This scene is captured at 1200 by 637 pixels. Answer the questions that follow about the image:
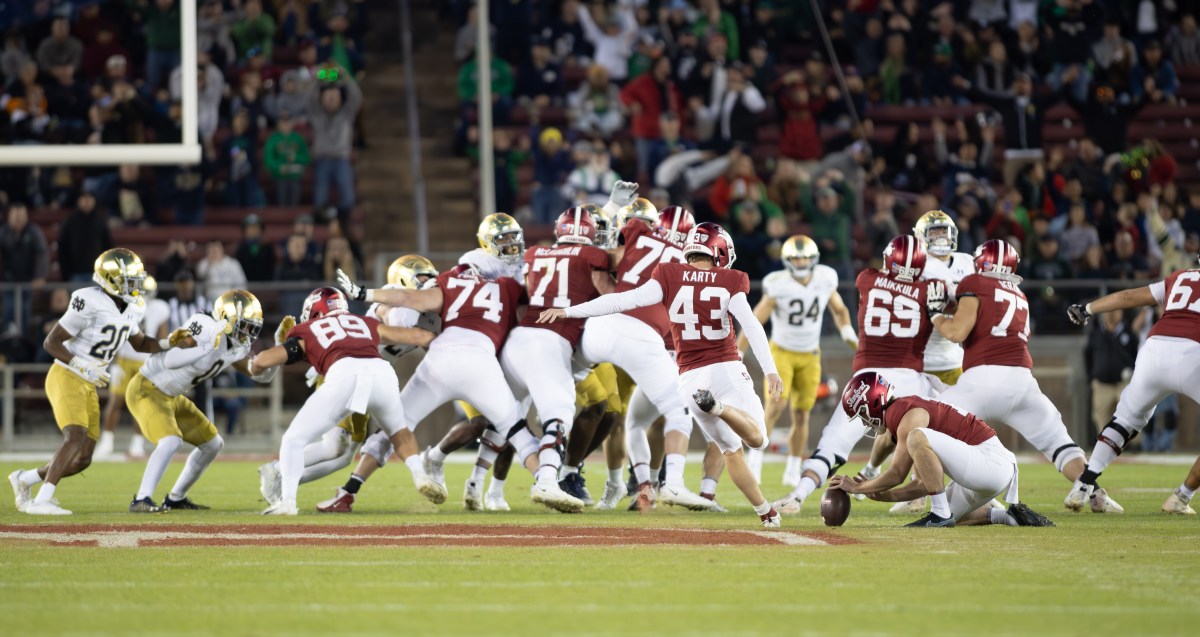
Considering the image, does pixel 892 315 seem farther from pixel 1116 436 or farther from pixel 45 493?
pixel 45 493

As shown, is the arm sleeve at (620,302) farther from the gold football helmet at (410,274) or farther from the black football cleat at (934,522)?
the black football cleat at (934,522)

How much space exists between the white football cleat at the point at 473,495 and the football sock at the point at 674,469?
1.23 meters

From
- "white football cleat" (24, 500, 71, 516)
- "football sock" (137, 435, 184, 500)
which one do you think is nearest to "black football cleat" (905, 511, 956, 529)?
"football sock" (137, 435, 184, 500)

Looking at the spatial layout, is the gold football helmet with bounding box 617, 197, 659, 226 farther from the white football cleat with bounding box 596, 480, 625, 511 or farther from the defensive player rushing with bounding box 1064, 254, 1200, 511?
the defensive player rushing with bounding box 1064, 254, 1200, 511

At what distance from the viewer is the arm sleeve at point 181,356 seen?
970 cm

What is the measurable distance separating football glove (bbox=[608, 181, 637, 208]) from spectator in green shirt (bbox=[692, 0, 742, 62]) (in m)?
9.44

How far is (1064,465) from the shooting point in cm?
951

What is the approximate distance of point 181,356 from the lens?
31.9ft

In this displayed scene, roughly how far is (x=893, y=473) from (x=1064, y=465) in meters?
1.92

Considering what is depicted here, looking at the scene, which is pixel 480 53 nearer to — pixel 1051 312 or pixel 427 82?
pixel 427 82

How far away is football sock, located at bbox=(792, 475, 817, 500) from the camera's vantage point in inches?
354

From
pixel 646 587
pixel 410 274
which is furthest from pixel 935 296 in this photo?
pixel 646 587

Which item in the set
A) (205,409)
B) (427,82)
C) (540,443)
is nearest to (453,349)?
(540,443)

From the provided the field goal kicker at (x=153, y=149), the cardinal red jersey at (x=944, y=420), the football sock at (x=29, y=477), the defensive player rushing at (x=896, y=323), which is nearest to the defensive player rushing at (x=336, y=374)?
the football sock at (x=29, y=477)
